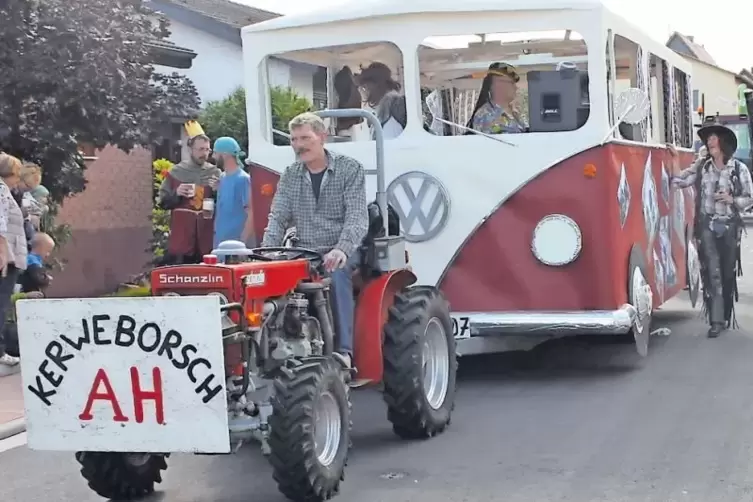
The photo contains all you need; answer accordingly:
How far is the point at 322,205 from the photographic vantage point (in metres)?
7.17

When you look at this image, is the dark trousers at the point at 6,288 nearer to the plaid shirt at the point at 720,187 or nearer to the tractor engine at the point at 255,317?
the tractor engine at the point at 255,317

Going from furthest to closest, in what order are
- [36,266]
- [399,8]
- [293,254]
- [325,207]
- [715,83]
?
[715,83]
[36,266]
[399,8]
[325,207]
[293,254]

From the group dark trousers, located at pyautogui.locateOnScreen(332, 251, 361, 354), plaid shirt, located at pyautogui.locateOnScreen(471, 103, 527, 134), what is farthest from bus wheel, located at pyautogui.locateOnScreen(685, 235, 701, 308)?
dark trousers, located at pyautogui.locateOnScreen(332, 251, 361, 354)

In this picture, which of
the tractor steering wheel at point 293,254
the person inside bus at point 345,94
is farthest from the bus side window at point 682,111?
the tractor steering wheel at point 293,254

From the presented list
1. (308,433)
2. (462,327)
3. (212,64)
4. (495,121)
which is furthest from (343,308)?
(212,64)

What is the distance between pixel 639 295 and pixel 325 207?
3.30m

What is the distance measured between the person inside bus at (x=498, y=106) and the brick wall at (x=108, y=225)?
806 cm

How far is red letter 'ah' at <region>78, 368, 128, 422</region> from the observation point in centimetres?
569

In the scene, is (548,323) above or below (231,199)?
below

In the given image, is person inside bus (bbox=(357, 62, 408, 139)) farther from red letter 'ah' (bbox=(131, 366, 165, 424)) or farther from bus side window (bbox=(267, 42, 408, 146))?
red letter 'ah' (bbox=(131, 366, 165, 424))

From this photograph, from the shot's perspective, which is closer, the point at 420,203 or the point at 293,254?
the point at 293,254

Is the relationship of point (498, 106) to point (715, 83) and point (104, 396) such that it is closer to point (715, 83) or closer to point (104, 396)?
point (104, 396)

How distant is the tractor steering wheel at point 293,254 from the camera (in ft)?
22.2

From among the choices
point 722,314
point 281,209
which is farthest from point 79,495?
point 722,314
